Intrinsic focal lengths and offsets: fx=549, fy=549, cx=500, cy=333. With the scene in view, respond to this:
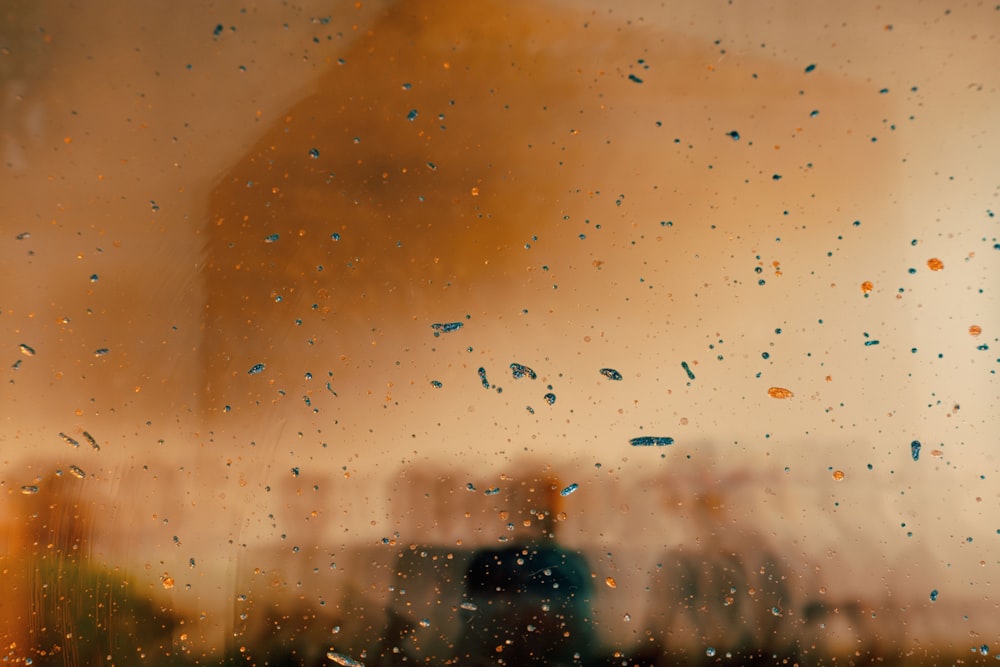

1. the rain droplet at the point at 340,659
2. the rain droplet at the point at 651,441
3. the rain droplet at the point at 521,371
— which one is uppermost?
the rain droplet at the point at 521,371

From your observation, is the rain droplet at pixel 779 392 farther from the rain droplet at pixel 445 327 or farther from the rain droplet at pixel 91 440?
the rain droplet at pixel 91 440

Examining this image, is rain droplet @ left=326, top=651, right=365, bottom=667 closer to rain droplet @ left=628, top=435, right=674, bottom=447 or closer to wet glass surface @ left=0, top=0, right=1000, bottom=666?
wet glass surface @ left=0, top=0, right=1000, bottom=666

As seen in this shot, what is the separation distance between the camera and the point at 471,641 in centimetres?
42

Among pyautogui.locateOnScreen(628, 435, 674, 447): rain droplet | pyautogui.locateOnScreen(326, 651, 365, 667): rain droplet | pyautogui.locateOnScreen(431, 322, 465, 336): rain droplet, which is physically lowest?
pyautogui.locateOnScreen(326, 651, 365, 667): rain droplet

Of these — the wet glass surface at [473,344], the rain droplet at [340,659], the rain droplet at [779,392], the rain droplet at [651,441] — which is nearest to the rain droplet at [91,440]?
the wet glass surface at [473,344]

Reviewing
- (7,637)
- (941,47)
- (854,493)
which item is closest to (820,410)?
(854,493)

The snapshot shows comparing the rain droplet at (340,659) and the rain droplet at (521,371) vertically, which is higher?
the rain droplet at (521,371)

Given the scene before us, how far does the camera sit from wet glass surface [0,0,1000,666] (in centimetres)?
40

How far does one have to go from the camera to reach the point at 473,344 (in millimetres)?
409

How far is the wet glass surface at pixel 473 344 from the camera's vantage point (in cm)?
40

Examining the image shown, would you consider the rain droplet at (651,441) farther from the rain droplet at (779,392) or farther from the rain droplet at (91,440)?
the rain droplet at (91,440)

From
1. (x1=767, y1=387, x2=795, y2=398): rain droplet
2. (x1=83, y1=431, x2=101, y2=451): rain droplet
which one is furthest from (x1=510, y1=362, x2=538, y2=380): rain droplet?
(x1=83, y1=431, x2=101, y2=451): rain droplet

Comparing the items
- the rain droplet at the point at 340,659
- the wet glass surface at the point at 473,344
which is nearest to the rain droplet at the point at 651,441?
the wet glass surface at the point at 473,344

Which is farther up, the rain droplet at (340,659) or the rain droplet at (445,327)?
the rain droplet at (445,327)
